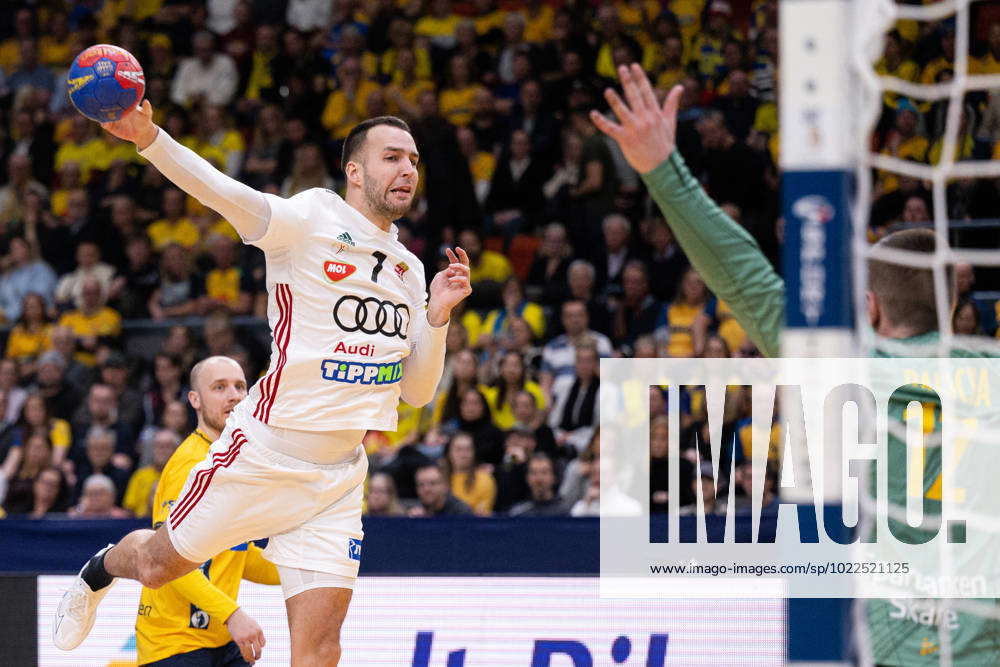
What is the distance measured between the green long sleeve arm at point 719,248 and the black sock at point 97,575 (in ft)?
11.2

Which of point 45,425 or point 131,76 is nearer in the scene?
point 131,76

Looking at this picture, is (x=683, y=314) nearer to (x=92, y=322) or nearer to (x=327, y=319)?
(x=92, y=322)

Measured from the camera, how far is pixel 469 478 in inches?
Result: 397

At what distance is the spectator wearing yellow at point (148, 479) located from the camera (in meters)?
10.9

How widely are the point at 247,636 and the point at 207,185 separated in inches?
73.0

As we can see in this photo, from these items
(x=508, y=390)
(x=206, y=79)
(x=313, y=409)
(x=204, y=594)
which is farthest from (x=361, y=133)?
(x=206, y=79)

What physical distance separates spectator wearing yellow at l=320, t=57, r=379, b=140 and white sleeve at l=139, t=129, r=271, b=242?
9.28 metres

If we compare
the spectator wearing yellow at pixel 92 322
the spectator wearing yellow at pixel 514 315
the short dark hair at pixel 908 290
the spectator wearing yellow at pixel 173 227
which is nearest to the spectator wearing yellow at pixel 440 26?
the spectator wearing yellow at pixel 173 227

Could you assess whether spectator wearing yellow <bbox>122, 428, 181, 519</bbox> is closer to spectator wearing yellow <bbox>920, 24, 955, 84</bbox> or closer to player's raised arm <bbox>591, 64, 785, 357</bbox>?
spectator wearing yellow <bbox>920, 24, 955, 84</bbox>

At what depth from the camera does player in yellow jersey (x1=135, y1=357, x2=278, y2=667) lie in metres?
Answer: 5.59

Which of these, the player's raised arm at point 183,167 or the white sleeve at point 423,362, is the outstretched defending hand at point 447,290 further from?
the player's raised arm at point 183,167

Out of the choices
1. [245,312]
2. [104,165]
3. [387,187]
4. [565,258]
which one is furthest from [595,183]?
[387,187]

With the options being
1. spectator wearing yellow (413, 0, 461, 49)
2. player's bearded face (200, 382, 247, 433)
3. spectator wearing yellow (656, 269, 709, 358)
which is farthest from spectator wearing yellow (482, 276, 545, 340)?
player's bearded face (200, 382, 247, 433)

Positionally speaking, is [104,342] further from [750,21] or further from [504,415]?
[750,21]
